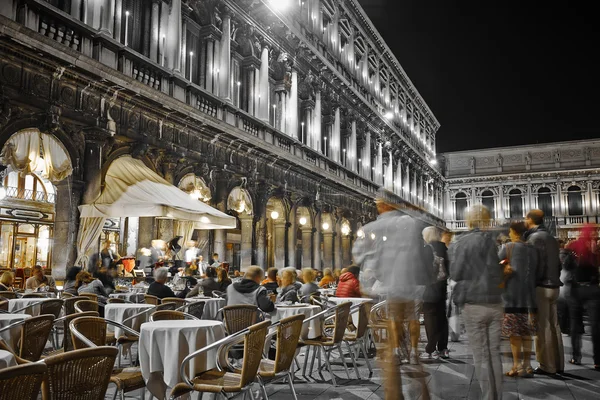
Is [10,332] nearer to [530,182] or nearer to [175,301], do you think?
[175,301]

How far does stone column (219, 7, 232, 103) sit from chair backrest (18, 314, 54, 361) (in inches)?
432

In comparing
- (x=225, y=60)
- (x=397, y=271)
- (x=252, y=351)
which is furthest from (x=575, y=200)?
(x=252, y=351)

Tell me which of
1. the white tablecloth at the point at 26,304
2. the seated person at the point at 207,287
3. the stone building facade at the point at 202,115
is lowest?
the white tablecloth at the point at 26,304

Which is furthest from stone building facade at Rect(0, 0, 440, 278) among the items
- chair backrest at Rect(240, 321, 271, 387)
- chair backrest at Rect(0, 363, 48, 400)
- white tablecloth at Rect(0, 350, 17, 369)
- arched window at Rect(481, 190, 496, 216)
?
arched window at Rect(481, 190, 496, 216)

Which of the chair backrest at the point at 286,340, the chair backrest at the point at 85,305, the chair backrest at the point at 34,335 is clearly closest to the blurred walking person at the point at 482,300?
the chair backrest at the point at 286,340

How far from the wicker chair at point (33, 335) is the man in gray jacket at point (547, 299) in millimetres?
5115

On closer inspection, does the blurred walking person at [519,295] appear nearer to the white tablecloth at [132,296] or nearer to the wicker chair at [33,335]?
the wicker chair at [33,335]

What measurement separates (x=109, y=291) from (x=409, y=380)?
5.58 metres

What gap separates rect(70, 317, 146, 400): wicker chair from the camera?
389 centimetres

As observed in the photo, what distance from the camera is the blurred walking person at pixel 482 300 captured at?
163 inches

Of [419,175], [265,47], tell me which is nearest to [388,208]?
[265,47]

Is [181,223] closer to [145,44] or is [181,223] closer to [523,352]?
[145,44]

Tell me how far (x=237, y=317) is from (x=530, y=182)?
156 feet

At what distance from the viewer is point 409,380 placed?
18.8 feet
